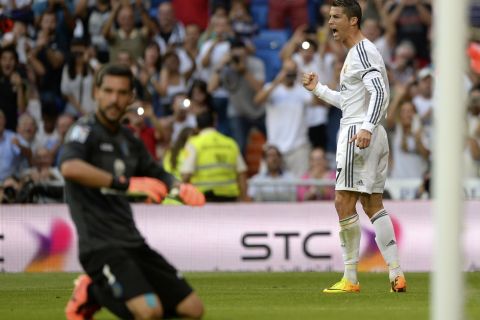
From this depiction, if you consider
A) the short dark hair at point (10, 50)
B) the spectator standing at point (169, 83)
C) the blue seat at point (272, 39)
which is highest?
the blue seat at point (272, 39)

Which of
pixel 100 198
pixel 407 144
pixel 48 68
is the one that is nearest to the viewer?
pixel 100 198

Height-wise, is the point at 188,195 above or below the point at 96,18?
below

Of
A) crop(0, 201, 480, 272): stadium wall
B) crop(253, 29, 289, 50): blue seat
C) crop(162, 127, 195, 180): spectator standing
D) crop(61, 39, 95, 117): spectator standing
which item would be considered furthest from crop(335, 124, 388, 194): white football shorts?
crop(253, 29, 289, 50): blue seat

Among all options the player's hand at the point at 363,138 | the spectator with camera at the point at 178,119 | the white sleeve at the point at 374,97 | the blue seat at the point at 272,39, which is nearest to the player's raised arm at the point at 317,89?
the white sleeve at the point at 374,97

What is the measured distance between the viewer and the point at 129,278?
8.85 m

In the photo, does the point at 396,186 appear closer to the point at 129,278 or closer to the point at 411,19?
the point at 411,19

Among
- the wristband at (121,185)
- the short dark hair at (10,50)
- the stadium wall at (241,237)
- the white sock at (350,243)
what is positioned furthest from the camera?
the short dark hair at (10,50)

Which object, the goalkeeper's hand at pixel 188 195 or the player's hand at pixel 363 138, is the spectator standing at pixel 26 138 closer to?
the player's hand at pixel 363 138

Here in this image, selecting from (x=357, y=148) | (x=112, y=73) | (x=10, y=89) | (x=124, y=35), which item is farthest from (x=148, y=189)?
(x=124, y=35)

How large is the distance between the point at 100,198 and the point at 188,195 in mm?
705

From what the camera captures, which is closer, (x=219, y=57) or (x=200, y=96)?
(x=200, y=96)

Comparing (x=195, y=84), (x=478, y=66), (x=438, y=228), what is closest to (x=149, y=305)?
(x=438, y=228)

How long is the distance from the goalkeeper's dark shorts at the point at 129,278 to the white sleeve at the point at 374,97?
11.2ft

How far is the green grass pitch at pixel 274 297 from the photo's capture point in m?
10.4
